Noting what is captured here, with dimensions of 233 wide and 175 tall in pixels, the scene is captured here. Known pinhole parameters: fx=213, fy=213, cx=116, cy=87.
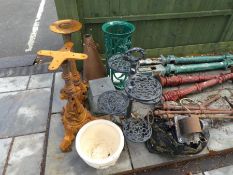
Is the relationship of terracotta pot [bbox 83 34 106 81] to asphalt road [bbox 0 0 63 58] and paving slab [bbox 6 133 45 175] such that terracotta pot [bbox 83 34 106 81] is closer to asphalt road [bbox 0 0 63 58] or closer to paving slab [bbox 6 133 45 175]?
paving slab [bbox 6 133 45 175]

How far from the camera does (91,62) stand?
4016 millimetres

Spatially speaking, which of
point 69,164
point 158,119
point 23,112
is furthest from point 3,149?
point 158,119

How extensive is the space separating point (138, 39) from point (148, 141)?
7.88 ft

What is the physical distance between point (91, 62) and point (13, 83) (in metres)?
1.77

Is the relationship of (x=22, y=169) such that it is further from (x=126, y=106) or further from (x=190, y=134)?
(x=190, y=134)

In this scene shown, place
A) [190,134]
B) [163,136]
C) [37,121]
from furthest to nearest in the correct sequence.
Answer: [37,121], [163,136], [190,134]

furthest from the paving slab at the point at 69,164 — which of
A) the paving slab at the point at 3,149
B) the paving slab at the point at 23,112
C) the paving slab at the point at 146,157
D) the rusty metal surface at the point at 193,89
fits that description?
the rusty metal surface at the point at 193,89

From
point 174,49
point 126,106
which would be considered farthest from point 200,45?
point 126,106

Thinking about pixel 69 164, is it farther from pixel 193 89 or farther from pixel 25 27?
pixel 25 27

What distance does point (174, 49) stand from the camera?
5023 millimetres

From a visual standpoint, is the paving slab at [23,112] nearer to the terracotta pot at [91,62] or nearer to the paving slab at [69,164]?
the paving slab at [69,164]

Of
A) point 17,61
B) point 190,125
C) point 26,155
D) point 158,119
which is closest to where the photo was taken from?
point 190,125

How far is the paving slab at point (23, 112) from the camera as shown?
3.57 metres

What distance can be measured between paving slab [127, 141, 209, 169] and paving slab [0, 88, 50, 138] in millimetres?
1556
